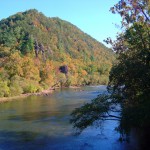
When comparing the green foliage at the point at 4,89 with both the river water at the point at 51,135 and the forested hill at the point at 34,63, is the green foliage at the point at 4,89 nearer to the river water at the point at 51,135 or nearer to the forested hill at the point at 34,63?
the forested hill at the point at 34,63

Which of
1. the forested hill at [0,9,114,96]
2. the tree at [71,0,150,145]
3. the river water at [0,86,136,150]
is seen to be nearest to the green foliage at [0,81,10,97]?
the forested hill at [0,9,114,96]

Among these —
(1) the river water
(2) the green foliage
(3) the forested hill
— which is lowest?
(1) the river water

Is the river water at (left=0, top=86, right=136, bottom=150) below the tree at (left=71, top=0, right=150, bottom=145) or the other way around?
below

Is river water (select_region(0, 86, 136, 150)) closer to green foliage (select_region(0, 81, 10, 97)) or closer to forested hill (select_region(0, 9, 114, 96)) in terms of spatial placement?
green foliage (select_region(0, 81, 10, 97))

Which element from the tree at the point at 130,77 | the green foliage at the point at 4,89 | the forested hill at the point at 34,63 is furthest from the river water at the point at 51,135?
the forested hill at the point at 34,63

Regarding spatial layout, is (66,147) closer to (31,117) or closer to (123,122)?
(123,122)

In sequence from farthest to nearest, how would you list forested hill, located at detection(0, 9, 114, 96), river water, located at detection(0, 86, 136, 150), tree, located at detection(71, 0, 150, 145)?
forested hill, located at detection(0, 9, 114, 96) → river water, located at detection(0, 86, 136, 150) → tree, located at detection(71, 0, 150, 145)

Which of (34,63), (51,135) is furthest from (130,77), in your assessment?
(34,63)

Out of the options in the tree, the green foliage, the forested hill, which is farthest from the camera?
the forested hill

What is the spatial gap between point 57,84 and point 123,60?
112 meters

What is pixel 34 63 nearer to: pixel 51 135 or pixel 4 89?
pixel 4 89

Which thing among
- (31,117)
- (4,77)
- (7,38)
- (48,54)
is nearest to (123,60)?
(31,117)

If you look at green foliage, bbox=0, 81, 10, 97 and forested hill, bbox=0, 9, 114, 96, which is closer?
green foliage, bbox=0, 81, 10, 97

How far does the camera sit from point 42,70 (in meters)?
128
